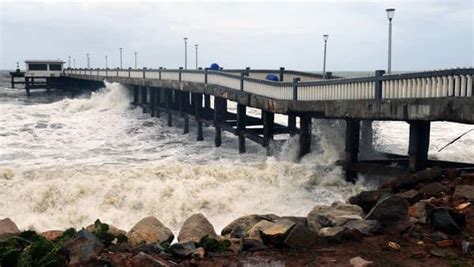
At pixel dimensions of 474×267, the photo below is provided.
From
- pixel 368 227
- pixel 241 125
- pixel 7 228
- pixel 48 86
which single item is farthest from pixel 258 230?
pixel 48 86

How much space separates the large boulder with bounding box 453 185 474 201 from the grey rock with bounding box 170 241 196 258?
5126mm

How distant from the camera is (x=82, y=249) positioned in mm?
7188

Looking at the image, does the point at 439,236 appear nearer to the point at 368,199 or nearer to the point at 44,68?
the point at 368,199

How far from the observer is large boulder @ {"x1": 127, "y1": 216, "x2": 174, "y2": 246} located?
346 inches

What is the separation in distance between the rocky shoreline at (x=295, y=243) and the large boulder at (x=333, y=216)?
0.7 inches

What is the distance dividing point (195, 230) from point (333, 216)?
8.45 ft

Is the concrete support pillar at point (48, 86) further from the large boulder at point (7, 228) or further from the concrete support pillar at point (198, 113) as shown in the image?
the large boulder at point (7, 228)

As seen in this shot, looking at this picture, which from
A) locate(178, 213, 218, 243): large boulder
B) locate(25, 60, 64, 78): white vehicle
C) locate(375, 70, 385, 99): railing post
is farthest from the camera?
locate(25, 60, 64, 78): white vehicle

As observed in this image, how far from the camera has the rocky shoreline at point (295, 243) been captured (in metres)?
6.94

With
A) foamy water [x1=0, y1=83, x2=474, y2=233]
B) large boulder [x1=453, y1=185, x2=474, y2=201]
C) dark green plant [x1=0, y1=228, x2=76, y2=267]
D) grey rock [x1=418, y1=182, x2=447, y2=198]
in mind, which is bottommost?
foamy water [x1=0, y1=83, x2=474, y2=233]

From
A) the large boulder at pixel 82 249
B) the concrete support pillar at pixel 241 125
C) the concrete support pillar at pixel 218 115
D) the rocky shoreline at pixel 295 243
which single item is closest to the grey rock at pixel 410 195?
the rocky shoreline at pixel 295 243

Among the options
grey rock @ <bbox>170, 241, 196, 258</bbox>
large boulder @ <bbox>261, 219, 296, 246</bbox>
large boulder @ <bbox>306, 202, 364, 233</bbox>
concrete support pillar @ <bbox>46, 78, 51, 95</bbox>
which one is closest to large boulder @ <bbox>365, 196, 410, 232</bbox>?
large boulder @ <bbox>306, 202, 364, 233</bbox>

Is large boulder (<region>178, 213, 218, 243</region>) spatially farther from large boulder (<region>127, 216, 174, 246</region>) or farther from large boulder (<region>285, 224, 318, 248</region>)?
large boulder (<region>285, 224, 318, 248</region>)

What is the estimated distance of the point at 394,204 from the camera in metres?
8.16
